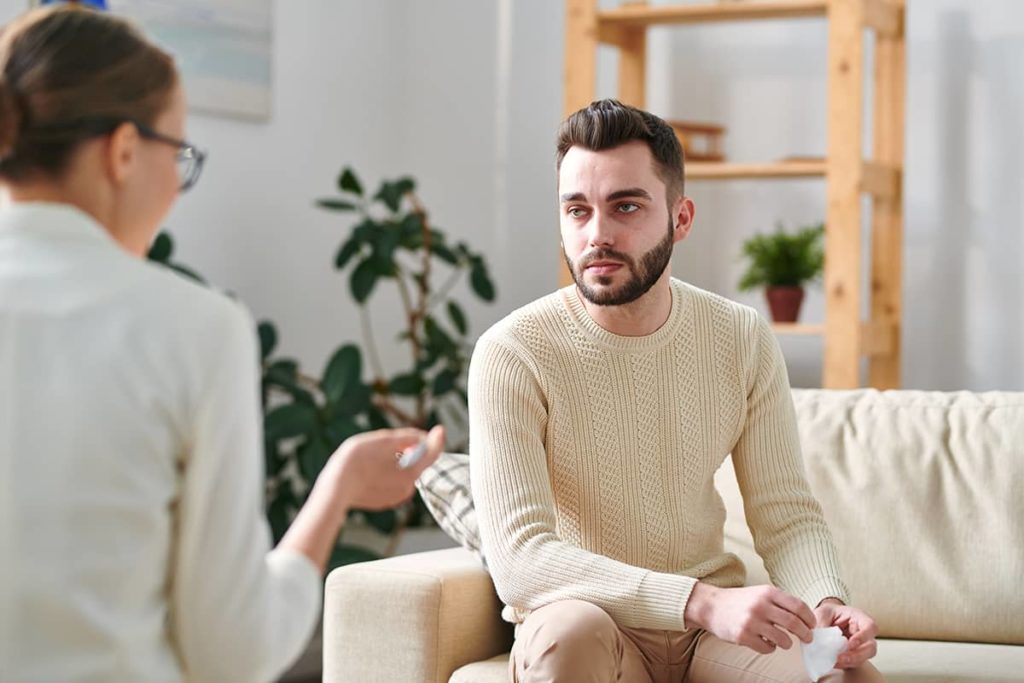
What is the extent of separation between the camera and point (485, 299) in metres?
3.97

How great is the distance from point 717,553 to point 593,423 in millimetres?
290

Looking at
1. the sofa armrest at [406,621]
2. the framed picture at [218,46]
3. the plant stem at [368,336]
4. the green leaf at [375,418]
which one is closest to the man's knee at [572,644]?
the sofa armrest at [406,621]

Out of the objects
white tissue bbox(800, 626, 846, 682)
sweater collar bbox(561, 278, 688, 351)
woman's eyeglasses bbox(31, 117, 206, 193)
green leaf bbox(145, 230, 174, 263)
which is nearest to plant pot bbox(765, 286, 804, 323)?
sweater collar bbox(561, 278, 688, 351)

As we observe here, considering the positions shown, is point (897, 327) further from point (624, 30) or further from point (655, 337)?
point (655, 337)

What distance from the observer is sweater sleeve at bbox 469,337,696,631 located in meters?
1.91

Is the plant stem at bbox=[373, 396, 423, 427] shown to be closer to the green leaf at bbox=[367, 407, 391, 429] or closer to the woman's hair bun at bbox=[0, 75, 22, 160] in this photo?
the green leaf at bbox=[367, 407, 391, 429]

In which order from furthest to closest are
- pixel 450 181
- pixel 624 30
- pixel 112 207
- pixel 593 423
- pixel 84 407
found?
1. pixel 450 181
2. pixel 624 30
3. pixel 593 423
4. pixel 112 207
5. pixel 84 407

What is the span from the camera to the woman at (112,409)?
3.55 feet

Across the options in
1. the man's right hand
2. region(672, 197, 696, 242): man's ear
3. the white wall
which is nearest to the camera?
the man's right hand

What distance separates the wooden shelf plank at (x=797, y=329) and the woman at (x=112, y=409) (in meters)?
2.46

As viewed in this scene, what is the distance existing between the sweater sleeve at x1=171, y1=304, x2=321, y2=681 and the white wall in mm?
→ 2603

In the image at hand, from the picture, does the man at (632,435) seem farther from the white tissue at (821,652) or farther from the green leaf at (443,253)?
the green leaf at (443,253)

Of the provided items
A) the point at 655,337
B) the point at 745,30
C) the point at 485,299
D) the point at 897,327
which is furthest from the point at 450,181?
the point at 655,337

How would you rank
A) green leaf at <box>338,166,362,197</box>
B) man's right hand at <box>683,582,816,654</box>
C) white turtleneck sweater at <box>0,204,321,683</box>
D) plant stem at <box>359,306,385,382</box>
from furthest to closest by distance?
plant stem at <box>359,306,385,382</box>
green leaf at <box>338,166,362,197</box>
man's right hand at <box>683,582,816,654</box>
white turtleneck sweater at <box>0,204,321,683</box>
